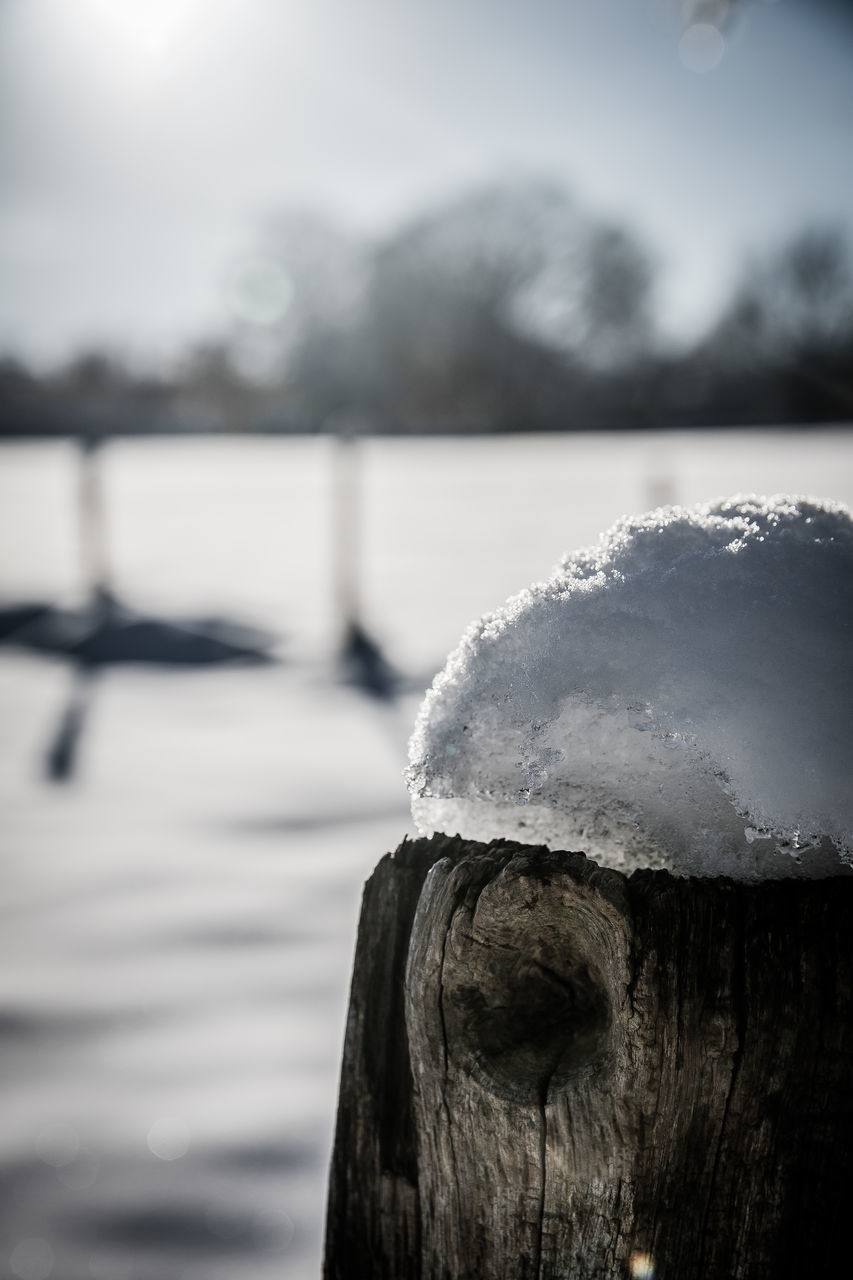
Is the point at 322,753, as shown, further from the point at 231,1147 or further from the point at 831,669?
the point at 831,669

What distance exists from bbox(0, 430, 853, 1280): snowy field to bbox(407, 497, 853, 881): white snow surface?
146 cm

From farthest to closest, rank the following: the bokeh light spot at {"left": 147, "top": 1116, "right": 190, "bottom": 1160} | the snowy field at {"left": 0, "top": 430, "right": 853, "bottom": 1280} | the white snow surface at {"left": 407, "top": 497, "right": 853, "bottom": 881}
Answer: the bokeh light spot at {"left": 147, "top": 1116, "right": 190, "bottom": 1160} < the snowy field at {"left": 0, "top": 430, "right": 853, "bottom": 1280} < the white snow surface at {"left": 407, "top": 497, "right": 853, "bottom": 881}

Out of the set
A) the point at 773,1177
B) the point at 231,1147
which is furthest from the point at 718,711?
the point at 231,1147

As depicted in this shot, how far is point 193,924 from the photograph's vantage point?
3031 millimetres

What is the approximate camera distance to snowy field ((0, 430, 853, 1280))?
6.51 feet

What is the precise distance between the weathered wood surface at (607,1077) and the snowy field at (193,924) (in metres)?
1.15

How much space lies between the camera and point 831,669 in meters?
0.91

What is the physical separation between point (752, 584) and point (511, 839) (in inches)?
15.2

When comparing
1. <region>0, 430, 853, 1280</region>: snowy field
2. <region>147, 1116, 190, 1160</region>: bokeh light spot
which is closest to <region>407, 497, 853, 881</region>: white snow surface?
<region>0, 430, 853, 1280</region>: snowy field

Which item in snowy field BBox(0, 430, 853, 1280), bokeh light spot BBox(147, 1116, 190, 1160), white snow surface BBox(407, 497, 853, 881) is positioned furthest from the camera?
bokeh light spot BBox(147, 1116, 190, 1160)

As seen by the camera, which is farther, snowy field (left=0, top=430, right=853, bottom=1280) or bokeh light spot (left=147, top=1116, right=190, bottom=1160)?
bokeh light spot (left=147, top=1116, right=190, bottom=1160)

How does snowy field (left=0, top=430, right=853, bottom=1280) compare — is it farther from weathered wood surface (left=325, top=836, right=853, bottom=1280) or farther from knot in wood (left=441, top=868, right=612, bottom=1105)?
knot in wood (left=441, top=868, right=612, bottom=1105)

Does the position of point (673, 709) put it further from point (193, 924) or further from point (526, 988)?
point (193, 924)

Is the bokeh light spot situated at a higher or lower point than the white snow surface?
lower
